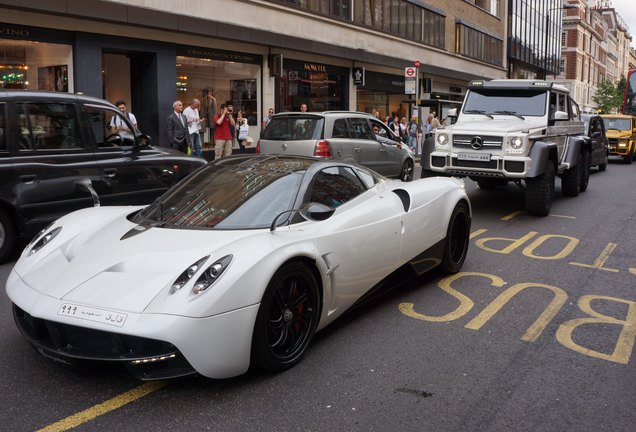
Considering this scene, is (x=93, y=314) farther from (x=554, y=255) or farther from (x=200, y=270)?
(x=554, y=255)

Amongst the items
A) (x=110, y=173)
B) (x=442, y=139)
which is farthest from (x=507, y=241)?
(x=110, y=173)

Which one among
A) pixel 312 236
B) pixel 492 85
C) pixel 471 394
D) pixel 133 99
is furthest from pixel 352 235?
pixel 133 99

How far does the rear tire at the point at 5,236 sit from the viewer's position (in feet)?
23.0

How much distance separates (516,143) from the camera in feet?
32.2

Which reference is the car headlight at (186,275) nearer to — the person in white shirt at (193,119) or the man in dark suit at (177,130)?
the man in dark suit at (177,130)

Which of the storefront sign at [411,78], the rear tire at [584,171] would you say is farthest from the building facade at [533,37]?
the rear tire at [584,171]

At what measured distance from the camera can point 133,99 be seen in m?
18.5

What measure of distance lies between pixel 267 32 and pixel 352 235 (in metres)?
17.6

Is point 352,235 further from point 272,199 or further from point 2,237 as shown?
point 2,237

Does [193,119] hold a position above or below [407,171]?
above

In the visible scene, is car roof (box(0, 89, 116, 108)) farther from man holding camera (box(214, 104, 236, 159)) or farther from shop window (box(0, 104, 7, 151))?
man holding camera (box(214, 104, 236, 159))

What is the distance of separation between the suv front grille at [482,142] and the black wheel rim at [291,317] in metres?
6.74

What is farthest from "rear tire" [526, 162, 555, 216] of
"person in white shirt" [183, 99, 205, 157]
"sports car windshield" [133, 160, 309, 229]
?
"person in white shirt" [183, 99, 205, 157]

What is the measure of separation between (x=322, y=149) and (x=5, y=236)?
6181 millimetres
